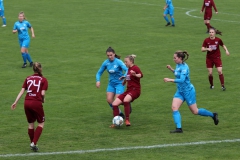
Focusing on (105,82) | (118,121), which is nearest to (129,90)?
(118,121)

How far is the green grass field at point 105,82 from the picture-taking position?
1468 cm

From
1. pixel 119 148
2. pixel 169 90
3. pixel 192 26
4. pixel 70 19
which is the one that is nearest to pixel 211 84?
pixel 169 90

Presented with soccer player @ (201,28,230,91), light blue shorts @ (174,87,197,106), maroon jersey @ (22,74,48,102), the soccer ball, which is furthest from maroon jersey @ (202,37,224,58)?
maroon jersey @ (22,74,48,102)

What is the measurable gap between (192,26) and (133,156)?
24272 mm

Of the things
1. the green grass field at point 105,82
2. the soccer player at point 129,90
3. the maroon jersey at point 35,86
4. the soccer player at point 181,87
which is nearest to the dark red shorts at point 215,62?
the green grass field at point 105,82

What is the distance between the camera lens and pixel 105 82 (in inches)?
932

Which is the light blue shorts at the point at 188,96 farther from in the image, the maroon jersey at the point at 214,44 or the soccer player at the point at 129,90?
the maroon jersey at the point at 214,44

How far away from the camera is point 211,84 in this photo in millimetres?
21828

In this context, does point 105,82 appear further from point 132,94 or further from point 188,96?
point 188,96

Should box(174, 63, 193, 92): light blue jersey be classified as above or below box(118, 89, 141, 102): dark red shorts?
above

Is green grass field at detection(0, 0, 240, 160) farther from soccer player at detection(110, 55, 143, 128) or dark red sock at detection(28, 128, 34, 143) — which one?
soccer player at detection(110, 55, 143, 128)

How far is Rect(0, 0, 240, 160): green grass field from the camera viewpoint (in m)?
14.7

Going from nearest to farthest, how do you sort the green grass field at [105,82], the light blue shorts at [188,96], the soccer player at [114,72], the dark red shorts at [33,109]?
the dark red shorts at [33,109] < the green grass field at [105,82] < the light blue shorts at [188,96] < the soccer player at [114,72]

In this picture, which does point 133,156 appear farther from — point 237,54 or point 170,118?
point 237,54
